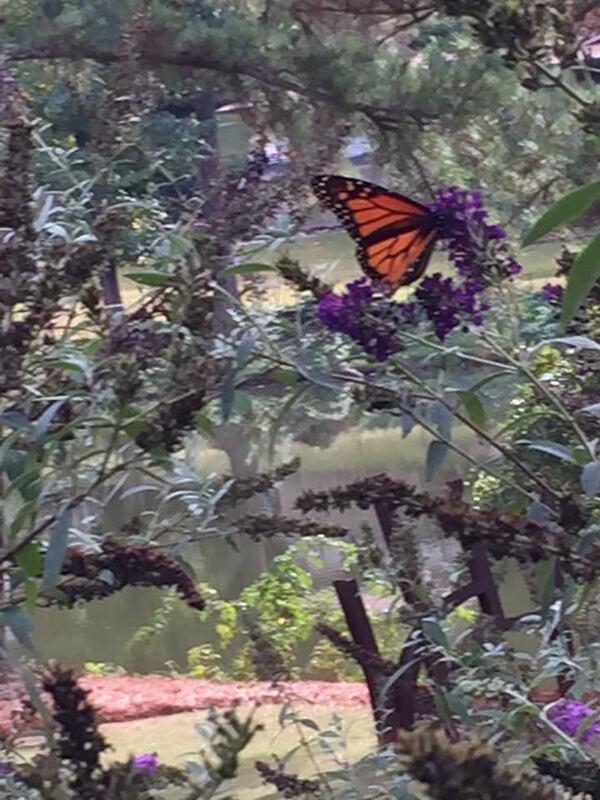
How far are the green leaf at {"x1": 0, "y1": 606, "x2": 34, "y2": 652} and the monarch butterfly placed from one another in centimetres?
26

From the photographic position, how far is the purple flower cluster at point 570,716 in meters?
0.74

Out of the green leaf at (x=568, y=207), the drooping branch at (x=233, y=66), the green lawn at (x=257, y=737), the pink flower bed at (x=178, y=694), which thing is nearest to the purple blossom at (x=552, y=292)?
the green leaf at (x=568, y=207)

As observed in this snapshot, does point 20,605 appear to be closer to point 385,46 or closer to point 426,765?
point 426,765

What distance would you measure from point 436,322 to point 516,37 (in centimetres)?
19

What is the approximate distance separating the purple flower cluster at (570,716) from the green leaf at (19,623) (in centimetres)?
34

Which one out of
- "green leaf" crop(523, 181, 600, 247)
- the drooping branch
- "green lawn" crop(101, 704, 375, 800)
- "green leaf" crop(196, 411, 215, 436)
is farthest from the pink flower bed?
"green leaf" crop(523, 181, 600, 247)

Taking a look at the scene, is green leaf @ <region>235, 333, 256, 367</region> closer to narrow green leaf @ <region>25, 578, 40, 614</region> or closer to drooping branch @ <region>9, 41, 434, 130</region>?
narrow green leaf @ <region>25, 578, 40, 614</region>

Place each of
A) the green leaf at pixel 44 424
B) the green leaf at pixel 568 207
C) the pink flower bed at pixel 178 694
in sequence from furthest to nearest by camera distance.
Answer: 1. the pink flower bed at pixel 178 694
2. the green leaf at pixel 44 424
3. the green leaf at pixel 568 207

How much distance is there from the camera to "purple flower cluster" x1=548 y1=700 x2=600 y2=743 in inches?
29.1

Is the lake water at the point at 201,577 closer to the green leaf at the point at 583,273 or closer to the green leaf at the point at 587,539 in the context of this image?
the green leaf at the point at 587,539

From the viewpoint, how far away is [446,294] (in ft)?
1.99

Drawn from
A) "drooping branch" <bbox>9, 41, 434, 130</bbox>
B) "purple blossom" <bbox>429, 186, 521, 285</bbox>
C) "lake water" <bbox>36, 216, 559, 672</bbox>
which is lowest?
"lake water" <bbox>36, 216, 559, 672</bbox>

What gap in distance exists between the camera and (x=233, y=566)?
3.95 m

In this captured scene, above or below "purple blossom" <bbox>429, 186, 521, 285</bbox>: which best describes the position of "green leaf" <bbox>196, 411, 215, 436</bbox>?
below
